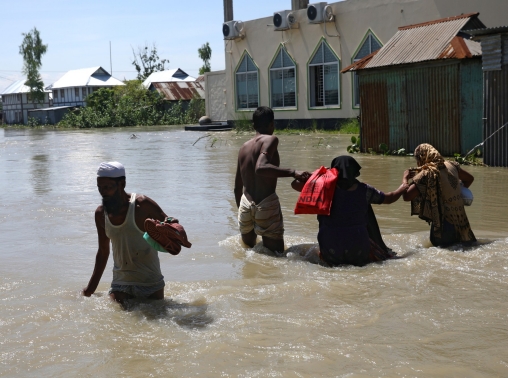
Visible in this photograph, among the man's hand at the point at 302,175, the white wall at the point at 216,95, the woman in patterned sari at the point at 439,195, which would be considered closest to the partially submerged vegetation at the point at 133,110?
the white wall at the point at 216,95

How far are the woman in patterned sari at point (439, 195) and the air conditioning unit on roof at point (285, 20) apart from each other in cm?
2295

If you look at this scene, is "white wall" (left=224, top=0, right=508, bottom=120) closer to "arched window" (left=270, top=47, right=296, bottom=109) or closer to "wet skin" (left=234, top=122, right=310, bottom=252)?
"arched window" (left=270, top=47, right=296, bottom=109)

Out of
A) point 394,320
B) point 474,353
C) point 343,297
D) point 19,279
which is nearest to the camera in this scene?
point 474,353

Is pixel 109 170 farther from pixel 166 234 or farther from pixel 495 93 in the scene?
pixel 495 93

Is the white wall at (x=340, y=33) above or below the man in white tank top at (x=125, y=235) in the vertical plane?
above

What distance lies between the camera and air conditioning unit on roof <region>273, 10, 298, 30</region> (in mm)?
28658

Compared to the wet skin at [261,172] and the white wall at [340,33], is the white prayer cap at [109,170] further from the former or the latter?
the white wall at [340,33]

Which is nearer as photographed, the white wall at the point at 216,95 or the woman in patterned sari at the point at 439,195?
the woman in patterned sari at the point at 439,195

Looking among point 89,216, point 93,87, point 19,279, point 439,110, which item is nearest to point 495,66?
point 439,110

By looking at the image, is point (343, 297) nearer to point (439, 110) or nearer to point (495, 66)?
point (495, 66)

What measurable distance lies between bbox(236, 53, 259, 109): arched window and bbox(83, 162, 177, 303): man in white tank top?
26791mm

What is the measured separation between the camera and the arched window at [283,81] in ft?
97.7

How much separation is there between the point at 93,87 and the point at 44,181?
5734 centimetres

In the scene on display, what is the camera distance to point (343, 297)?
544 centimetres
